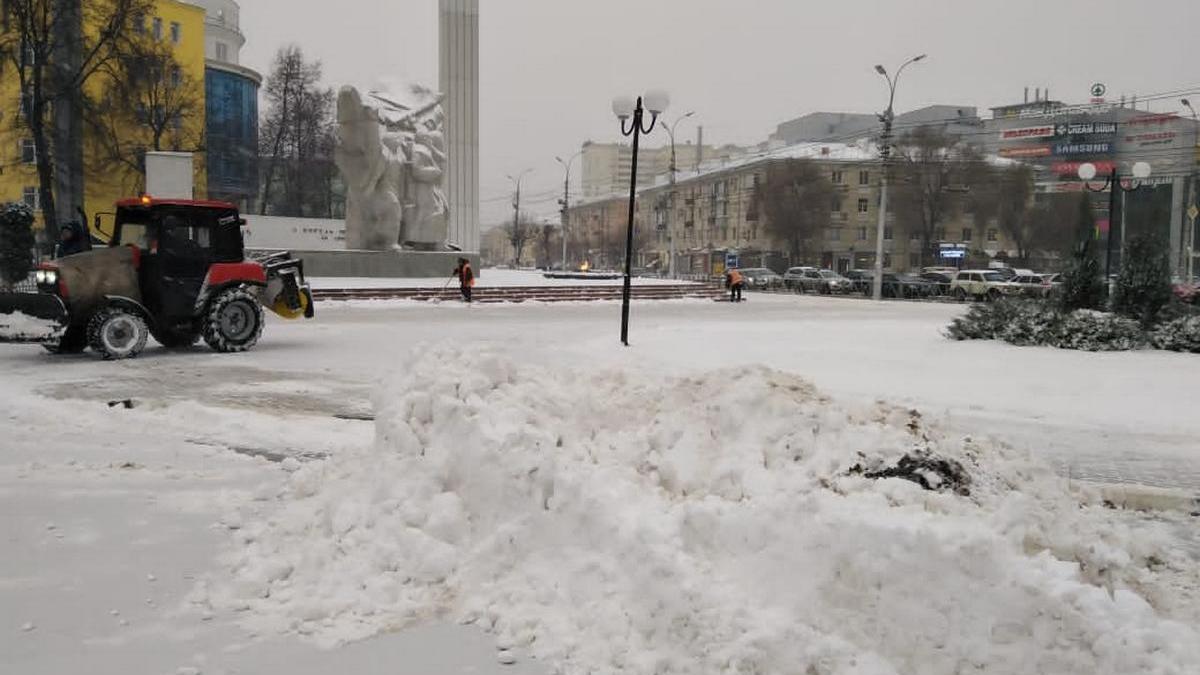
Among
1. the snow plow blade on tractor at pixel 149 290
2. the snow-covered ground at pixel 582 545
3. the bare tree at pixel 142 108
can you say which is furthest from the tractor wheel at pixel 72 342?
the bare tree at pixel 142 108

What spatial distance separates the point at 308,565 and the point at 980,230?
70414 mm

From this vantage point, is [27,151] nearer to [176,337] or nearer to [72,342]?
[176,337]

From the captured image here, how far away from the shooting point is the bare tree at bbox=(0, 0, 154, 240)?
3247 cm

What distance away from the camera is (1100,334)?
1534 cm

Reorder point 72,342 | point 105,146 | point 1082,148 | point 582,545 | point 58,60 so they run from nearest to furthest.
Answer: point 582,545 < point 72,342 < point 58,60 < point 105,146 < point 1082,148

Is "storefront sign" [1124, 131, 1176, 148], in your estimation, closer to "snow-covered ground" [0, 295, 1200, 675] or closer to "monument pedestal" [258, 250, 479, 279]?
"monument pedestal" [258, 250, 479, 279]

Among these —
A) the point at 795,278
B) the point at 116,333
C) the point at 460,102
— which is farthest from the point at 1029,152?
the point at 116,333

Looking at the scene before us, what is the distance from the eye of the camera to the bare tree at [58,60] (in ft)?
107

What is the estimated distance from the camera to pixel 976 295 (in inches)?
1655

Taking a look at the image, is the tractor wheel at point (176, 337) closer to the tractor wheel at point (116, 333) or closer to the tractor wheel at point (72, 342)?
the tractor wheel at point (116, 333)

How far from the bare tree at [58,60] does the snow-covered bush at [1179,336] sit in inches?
→ 1386

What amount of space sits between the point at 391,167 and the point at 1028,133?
63382mm

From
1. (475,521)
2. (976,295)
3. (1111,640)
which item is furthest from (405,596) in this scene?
(976,295)

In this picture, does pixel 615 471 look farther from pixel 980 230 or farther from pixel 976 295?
pixel 980 230
